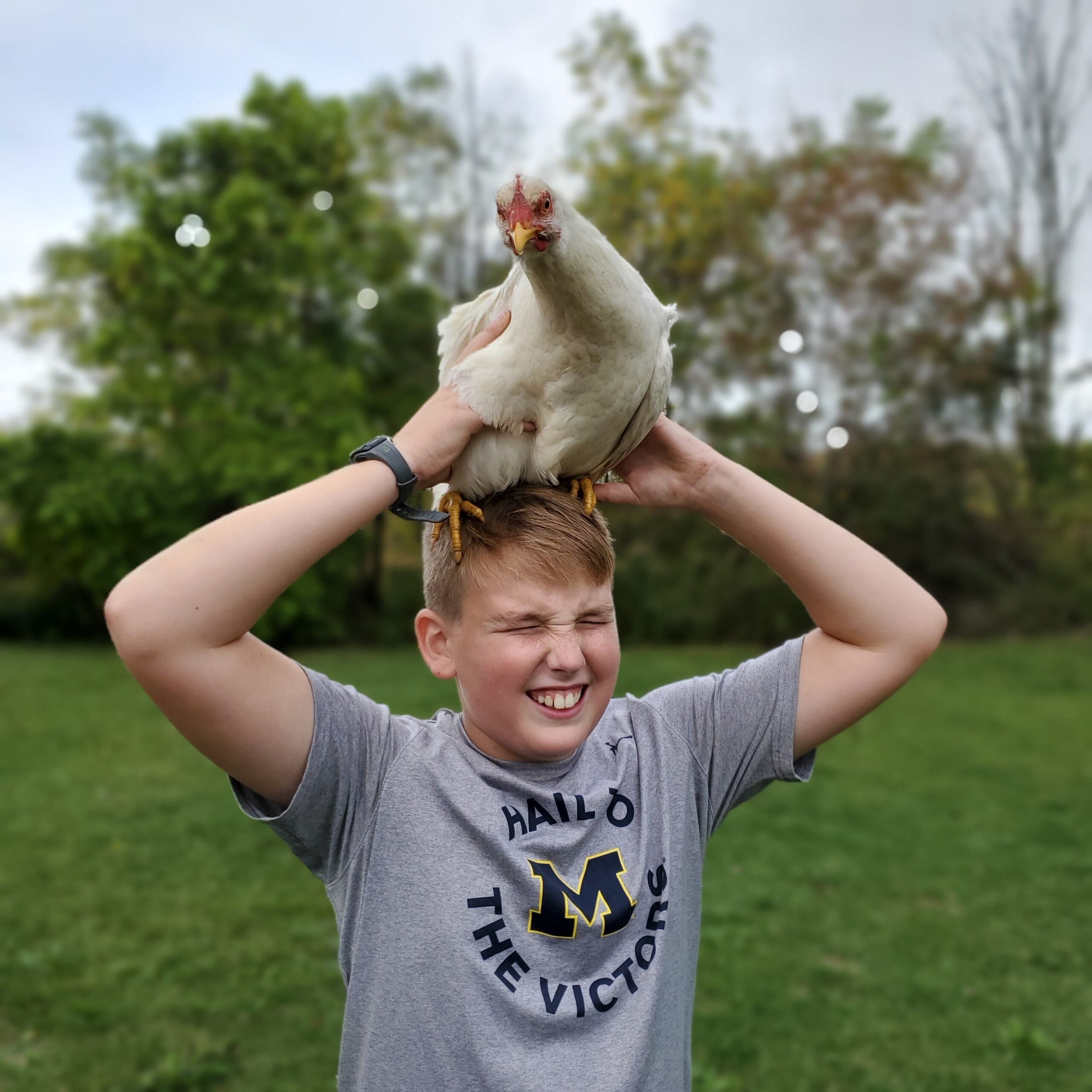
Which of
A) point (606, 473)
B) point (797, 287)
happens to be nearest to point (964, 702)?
point (797, 287)

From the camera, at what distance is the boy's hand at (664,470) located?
169 cm

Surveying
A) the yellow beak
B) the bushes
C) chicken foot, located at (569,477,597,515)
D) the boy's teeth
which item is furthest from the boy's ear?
the bushes

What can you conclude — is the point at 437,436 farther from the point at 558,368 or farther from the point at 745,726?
the point at 745,726

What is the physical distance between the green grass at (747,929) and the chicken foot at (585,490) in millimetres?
2718

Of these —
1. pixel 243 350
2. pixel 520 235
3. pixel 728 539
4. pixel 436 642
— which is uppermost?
pixel 243 350

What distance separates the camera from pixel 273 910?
5148 mm

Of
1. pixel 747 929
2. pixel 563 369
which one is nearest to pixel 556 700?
pixel 563 369

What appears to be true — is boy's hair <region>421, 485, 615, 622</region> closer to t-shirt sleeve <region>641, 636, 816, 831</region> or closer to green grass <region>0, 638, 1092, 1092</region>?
t-shirt sleeve <region>641, 636, 816, 831</region>

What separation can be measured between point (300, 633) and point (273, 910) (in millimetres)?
10133

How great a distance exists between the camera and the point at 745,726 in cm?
163

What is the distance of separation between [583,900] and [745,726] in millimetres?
401

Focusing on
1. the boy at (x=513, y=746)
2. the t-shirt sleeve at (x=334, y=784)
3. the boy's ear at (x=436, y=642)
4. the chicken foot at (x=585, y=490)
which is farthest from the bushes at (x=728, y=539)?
the t-shirt sleeve at (x=334, y=784)

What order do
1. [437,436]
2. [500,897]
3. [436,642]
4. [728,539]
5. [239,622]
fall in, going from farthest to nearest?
[728,539], [436,642], [437,436], [500,897], [239,622]

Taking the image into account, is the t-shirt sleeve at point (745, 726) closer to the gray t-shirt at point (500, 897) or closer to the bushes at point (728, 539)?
the gray t-shirt at point (500, 897)
